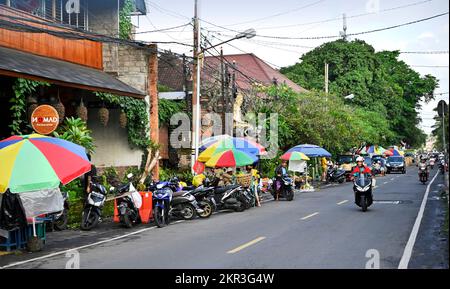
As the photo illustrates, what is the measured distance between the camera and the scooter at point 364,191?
16438 mm

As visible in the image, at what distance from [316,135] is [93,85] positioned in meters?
19.8

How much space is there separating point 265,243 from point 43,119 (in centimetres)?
731

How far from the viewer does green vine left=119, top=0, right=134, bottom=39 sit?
2239 cm

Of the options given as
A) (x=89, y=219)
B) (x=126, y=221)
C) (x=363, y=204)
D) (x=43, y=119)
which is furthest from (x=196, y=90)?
(x=89, y=219)

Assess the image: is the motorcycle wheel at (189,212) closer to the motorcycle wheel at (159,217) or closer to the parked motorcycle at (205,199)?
the parked motorcycle at (205,199)

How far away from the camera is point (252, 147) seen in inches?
829

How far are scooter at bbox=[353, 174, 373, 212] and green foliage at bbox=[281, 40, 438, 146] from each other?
33.0 meters

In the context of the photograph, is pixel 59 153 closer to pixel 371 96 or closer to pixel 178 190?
pixel 178 190

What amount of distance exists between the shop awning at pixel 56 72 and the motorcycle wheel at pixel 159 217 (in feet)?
15.3

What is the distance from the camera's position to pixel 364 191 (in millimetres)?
16484

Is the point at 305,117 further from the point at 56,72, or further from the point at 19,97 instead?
the point at 19,97

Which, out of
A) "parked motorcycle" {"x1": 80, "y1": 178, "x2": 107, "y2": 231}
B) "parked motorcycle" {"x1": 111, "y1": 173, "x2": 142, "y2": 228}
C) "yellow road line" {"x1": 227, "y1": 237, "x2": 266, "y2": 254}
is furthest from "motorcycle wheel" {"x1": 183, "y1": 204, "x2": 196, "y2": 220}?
"yellow road line" {"x1": 227, "y1": 237, "x2": 266, "y2": 254}
